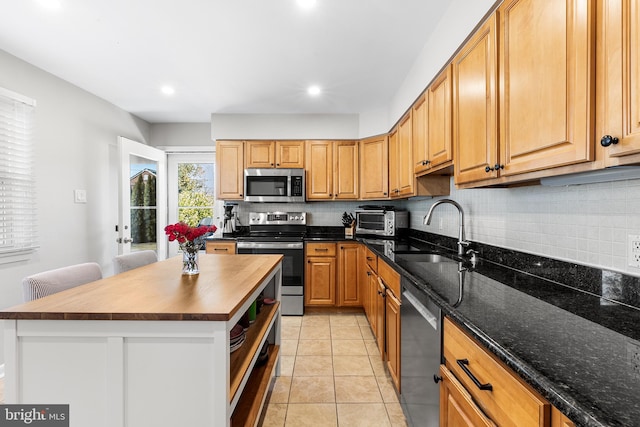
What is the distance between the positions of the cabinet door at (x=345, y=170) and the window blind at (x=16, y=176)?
295 centimetres

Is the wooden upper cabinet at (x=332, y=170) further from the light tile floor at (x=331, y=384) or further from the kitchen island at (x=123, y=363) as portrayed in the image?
the kitchen island at (x=123, y=363)

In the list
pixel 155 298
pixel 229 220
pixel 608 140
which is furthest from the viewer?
pixel 229 220

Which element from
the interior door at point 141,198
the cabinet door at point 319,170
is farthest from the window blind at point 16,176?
the cabinet door at point 319,170

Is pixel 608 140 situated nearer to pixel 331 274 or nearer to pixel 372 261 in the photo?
pixel 372 261

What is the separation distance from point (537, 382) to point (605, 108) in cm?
75

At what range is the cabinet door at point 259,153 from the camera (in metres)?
3.93

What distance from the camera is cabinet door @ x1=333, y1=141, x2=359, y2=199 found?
12.8 ft

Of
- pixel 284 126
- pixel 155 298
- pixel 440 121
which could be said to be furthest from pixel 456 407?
pixel 284 126

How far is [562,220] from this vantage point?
4.50ft

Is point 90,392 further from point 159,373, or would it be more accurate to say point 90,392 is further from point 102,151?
point 102,151

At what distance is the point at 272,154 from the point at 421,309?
9.78 feet

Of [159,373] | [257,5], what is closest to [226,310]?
[159,373]

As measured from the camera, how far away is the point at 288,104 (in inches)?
141

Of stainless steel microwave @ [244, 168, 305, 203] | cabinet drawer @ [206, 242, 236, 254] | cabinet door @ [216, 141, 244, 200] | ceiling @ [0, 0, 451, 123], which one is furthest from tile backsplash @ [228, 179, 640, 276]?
cabinet door @ [216, 141, 244, 200]
